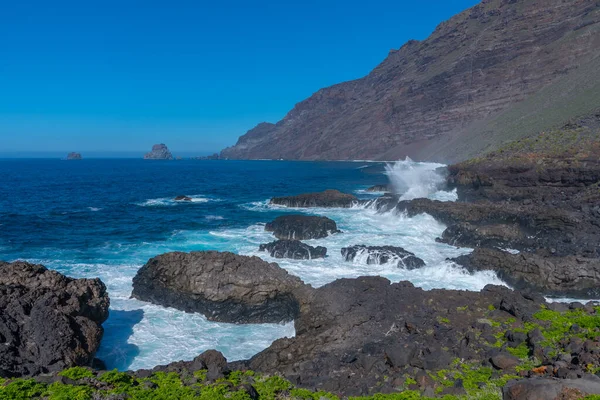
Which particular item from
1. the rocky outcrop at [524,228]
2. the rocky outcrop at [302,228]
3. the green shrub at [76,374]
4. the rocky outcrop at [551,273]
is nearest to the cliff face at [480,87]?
the rocky outcrop at [524,228]

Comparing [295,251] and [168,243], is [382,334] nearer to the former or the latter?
[295,251]

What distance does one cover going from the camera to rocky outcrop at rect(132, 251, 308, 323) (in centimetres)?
1736

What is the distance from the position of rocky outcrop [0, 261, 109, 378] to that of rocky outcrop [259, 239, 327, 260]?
1172 cm

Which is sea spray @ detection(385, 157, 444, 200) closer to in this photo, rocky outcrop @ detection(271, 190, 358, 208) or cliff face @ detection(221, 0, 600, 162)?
rocky outcrop @ detection(271, 190, 358, 208)

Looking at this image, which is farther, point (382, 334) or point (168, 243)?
point (168, 243)

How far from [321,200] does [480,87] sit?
100408 mm

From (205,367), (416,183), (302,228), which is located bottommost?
(205,367)

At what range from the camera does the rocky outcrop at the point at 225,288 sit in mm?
17359

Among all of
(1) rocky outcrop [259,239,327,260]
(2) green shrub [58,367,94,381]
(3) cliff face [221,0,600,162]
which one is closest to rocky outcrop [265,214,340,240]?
(1) rocky outcrop [259,239,327,260]

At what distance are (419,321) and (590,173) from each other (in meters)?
29.2

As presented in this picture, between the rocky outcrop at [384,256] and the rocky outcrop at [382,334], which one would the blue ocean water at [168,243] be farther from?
the rocky outcrop at [382,334]

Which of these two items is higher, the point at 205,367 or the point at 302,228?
the point at 302,228

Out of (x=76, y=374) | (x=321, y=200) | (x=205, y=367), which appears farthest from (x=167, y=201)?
(x=76, y=374)

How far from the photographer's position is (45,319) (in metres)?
12.5
